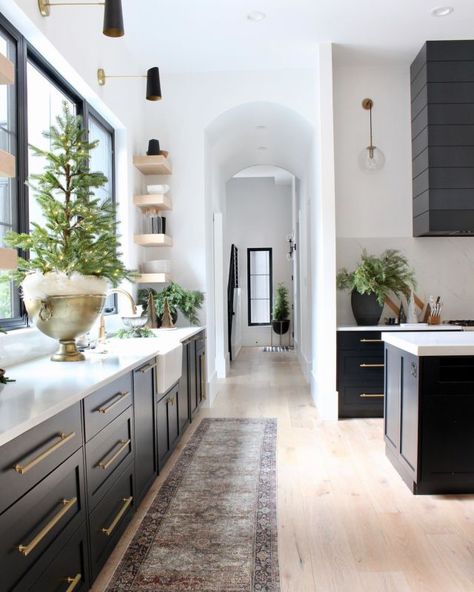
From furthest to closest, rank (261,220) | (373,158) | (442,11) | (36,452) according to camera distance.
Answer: (261,220) → (373,158) → (442,11) → (36,452)

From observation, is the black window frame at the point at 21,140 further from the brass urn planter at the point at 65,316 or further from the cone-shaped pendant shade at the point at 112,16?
the cone-shaped pendant shade at the point at 112,16

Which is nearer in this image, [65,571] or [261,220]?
[65,571]

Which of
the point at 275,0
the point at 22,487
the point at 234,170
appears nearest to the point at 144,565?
the point at 22,487

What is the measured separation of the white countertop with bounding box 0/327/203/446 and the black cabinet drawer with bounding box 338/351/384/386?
1982 mm

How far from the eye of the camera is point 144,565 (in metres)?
2.22

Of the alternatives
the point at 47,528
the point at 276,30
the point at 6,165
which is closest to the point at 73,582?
the point at 47,528

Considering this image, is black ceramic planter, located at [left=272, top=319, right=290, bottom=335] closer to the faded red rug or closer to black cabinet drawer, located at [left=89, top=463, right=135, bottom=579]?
the faded red rug

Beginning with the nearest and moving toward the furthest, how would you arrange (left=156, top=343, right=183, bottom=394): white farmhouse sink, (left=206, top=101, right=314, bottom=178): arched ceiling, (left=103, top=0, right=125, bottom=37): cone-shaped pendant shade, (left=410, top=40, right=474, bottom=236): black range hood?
(left=103, top=0, right=125, bottom=37): cone-shaped pendant shade → (left=156, top=343, right=183, bottom=394): white farmhouse sink → (left=410, top=40, right=474, bottom=236): black range hood → (left=206, top=101, right=314, bottom=178): arched ceiling

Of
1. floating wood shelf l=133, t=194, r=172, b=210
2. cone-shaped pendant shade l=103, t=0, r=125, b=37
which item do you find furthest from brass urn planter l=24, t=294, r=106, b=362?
floating wood shelf l=133, t=194, r=172, b=210

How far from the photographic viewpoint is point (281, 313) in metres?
10.3

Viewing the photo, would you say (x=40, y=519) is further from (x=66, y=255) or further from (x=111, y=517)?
(x=66, y=255)

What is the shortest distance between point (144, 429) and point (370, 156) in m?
3.50

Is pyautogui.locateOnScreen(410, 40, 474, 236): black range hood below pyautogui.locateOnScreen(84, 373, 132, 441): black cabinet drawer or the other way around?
the other way around

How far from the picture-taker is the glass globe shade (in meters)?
5.11
